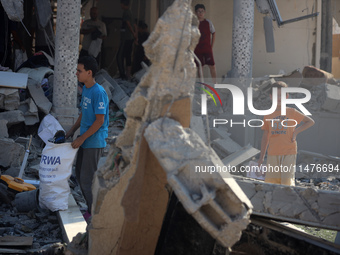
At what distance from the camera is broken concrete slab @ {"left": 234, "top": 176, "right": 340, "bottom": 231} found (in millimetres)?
4277

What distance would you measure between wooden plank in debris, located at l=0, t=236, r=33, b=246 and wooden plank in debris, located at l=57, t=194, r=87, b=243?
352 mm

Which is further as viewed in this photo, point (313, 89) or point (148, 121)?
point (313, 89)

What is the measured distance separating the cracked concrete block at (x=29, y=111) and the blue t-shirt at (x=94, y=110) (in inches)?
129

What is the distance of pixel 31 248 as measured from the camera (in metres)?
5.09

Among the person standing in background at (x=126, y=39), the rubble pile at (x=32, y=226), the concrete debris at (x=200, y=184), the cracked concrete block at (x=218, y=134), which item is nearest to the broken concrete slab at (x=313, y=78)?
the cracked concrete block at (x=218, y=134)

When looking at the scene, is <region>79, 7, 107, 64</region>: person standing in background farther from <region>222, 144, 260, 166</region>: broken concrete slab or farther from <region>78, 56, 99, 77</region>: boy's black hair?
<region>78, 56, 99, 77</region>: boy's black hair

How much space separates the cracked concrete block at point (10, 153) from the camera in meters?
7.21

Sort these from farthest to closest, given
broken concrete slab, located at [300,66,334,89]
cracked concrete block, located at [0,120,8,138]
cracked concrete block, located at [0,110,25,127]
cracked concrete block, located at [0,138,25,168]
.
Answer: broken concrete slab, located at [300,66,334,89] < cracked concrete block, located at [0,110,25,127] < cracked concrete block, located at [0,120,8,138] < cracked concrete block, located at [0,138,25,168]

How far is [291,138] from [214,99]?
5.13 meters

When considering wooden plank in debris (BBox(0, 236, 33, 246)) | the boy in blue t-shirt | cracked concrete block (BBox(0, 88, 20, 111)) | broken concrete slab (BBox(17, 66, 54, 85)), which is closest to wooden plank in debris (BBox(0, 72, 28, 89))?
cracked concrete block (BBox(0, 88, 20, 111))

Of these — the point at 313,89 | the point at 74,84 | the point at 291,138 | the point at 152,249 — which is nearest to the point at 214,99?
the point at 313,89

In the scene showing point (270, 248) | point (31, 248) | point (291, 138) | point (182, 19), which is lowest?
point (31, 248)

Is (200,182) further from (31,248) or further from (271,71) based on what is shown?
(271,71)

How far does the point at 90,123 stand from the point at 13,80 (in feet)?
11.6
